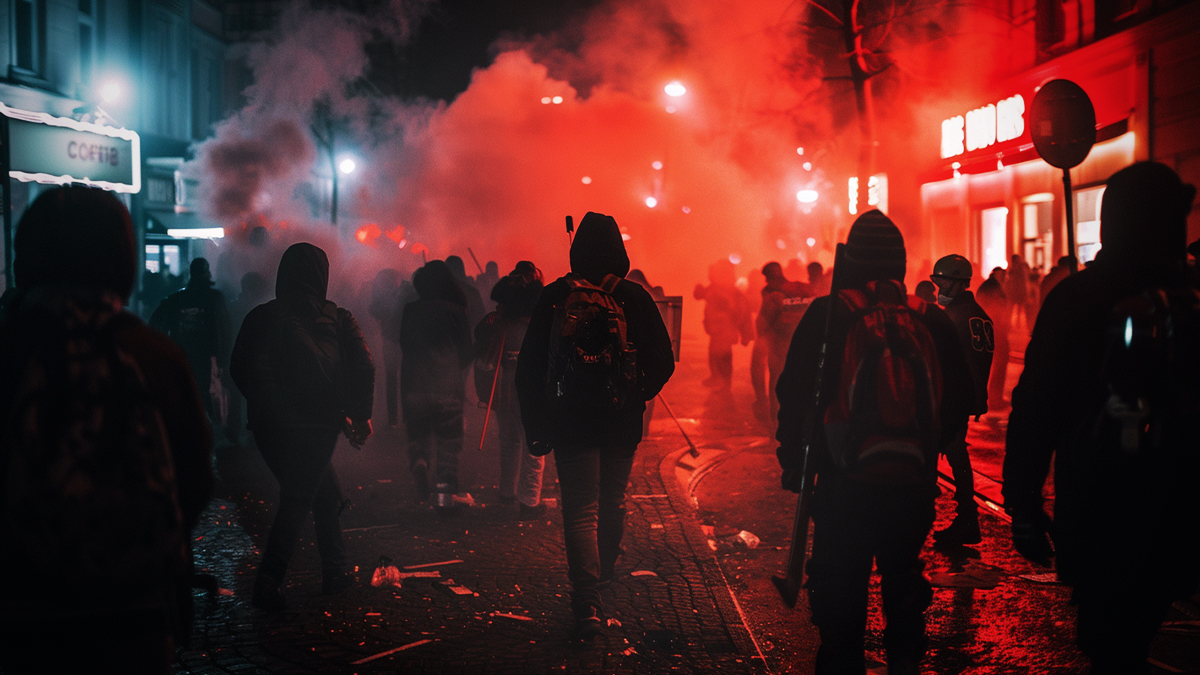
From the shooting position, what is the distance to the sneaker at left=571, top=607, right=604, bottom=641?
3.78m

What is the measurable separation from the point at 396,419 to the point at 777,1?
10.0 meters

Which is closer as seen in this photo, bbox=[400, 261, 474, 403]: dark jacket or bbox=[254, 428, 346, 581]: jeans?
bbox=[254, 428, 346, 581]: jeans

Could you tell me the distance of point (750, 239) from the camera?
45875 mm

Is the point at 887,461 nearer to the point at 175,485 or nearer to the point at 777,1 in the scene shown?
the point at 175,485

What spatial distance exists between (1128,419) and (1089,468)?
17cm

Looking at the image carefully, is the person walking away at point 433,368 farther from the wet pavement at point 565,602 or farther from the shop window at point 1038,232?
the shop window at point 1038,232

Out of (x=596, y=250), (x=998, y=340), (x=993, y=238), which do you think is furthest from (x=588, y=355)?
(x=993, y=238)

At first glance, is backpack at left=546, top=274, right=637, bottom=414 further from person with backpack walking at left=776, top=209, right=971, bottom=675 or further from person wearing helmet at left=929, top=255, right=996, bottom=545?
person wearing helmet at left=929, top=255, right=996, bottom=545

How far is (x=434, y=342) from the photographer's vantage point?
645 cm

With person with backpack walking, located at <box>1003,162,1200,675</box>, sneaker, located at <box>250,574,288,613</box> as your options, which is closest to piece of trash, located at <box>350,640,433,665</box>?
sneaker, located at <box>250,574,288,613</box>

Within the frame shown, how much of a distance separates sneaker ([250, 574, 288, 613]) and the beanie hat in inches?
116

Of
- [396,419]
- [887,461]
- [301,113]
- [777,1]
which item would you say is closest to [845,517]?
[887,461]

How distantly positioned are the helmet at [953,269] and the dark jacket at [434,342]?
336 cm

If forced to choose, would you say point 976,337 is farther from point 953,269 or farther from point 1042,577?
point 1042,577
